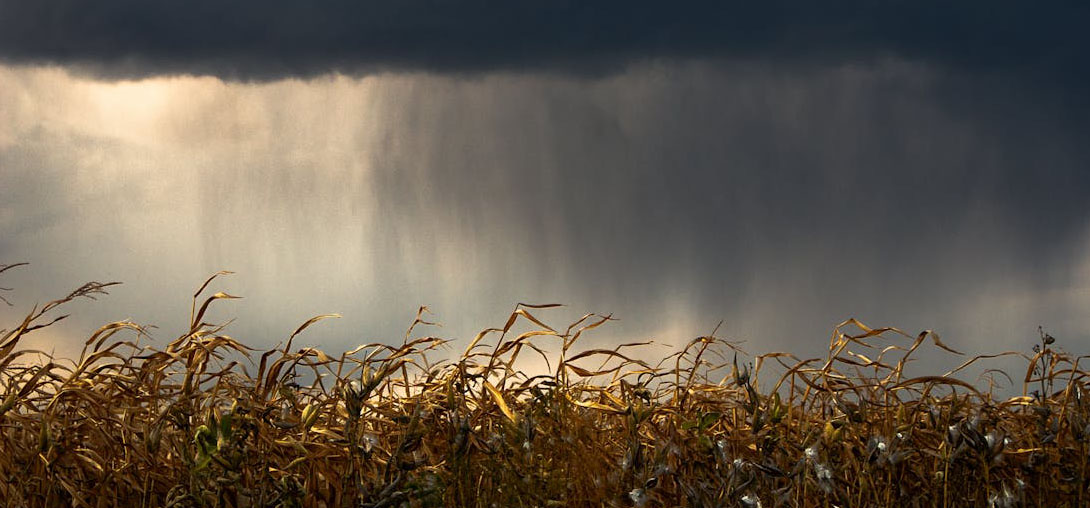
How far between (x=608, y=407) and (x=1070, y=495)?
1.68 m

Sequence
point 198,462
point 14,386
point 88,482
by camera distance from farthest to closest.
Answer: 1. point 14,386
2. point 88,482
3. point 198,462

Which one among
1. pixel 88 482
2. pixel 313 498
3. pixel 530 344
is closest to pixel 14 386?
pixel 88 482

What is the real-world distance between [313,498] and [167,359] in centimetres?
104

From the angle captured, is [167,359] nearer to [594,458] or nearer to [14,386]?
[14,386]

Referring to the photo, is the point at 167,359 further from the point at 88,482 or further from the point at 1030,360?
the point at 1030,360

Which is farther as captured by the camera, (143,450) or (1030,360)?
(1030,360)

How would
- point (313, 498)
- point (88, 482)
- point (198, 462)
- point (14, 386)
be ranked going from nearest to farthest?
point (198, 462) < point (313, 498) < point (88, 482) < point (14, 386)

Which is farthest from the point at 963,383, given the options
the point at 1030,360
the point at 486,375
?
the point at 486,375

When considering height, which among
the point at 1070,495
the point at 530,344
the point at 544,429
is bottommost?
the point at 1070,495

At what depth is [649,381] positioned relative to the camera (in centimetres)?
418

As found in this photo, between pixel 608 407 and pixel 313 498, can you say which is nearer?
pixel 313 498

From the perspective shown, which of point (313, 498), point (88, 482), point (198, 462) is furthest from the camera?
point (88, 482)

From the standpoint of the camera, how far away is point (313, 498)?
11.5 feet

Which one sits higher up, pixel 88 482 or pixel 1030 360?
pixel 1030 360
